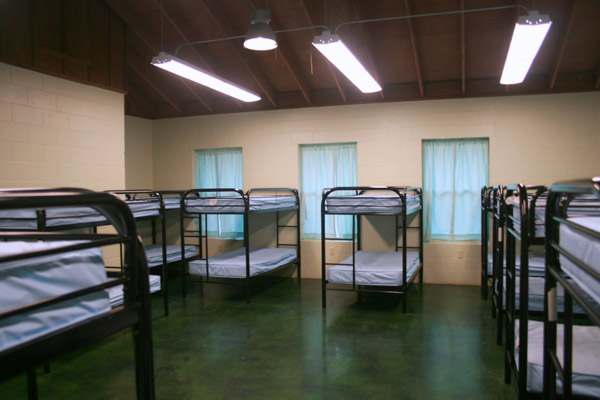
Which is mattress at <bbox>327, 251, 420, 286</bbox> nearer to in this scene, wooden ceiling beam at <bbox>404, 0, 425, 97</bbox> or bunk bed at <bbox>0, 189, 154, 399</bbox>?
Answer: wooden ceiling beam at <bbox>404, 0, 425, 97</bbox>

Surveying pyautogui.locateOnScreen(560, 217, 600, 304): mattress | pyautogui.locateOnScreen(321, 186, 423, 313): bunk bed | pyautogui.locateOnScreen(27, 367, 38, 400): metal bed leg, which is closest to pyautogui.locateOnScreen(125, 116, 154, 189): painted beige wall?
pyautogui.locateOnScreen(321, 186, 423, 313): bunk bed

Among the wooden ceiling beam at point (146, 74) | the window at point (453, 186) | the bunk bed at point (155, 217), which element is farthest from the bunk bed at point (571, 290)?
the wooden ceiling beam at point (146, 74)

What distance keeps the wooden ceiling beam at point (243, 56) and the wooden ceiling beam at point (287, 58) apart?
0.46m

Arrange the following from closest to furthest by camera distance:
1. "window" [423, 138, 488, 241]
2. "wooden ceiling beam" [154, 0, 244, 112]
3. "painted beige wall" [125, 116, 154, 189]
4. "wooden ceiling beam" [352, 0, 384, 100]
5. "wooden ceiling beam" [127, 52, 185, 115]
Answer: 1. "wooden ceiling beam" [352, 0, 384, 100]
2. "wooden ceiling beam" [154, 0, 244, 112]
3. "window" [423, 138, 488, 241]
4. "wooden ceiling beam" [127, 52, 185, 115]
5. "painted beige wall" [125, 116, 154, 189]

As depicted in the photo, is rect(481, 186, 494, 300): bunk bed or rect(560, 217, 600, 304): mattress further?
rect(481, 186, 494, 300): bunk bed

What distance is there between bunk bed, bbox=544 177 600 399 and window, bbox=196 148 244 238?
19.1ft

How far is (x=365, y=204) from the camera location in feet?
17.0

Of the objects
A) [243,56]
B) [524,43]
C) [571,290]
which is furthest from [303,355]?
[243,56]

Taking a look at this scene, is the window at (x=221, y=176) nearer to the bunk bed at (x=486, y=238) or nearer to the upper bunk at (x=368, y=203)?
the upper bunk at (x=368, y=203)

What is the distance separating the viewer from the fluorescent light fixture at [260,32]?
405 centimetres

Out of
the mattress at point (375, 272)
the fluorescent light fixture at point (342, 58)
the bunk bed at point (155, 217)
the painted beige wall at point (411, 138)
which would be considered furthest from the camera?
the painted beige wall at point (411, 138)

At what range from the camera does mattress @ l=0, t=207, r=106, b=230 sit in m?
3.58

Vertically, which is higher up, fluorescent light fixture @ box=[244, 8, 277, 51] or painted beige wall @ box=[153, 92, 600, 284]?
fluorescent light fixture @ box=[244, 8, 277, 51]

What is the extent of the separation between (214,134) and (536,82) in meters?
5.26
